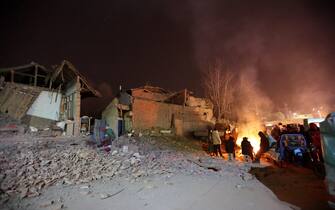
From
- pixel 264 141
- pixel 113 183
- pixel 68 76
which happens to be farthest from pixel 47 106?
pixel 264 141

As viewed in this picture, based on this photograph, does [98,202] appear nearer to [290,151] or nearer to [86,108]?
[290,151]

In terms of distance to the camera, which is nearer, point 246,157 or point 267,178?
point 267,178

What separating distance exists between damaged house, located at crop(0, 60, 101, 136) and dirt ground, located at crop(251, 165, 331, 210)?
11.8m

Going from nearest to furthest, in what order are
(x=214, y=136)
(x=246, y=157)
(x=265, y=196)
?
(x=265, y=196)
(x=246, y=157)
(x=214, y=136)

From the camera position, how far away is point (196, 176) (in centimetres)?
674

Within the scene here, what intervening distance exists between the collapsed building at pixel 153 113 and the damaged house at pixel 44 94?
2867 mm

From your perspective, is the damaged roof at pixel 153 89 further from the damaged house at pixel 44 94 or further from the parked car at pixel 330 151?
the parked car at pixel 330 151

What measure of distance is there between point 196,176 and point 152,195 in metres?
2.29

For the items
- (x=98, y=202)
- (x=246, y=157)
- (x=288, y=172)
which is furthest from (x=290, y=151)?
(x=98, y=202)

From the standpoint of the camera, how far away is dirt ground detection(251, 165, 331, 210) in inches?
173

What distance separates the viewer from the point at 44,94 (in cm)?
1457

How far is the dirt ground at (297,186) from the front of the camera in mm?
4387

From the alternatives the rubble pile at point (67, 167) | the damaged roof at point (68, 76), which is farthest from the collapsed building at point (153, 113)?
the rubble pile at point (67, 167)

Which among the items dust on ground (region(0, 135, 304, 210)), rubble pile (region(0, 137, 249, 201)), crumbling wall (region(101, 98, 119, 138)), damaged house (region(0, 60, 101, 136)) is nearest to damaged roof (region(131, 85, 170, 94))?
crumbling wall (region(101, 98, 119, 138))
